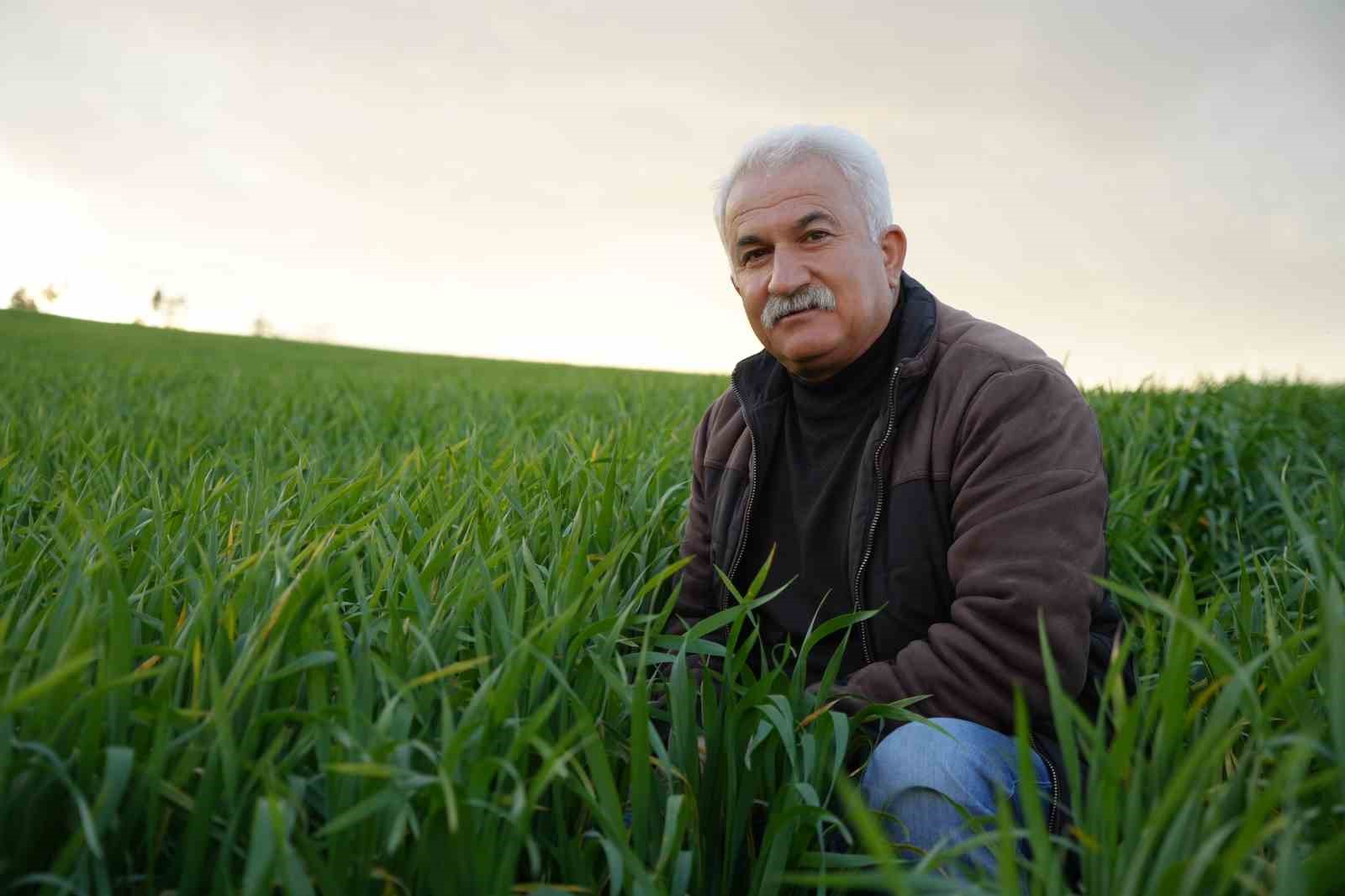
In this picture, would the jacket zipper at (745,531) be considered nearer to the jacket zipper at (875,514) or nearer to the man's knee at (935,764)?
the jacket zipper at (875,514)

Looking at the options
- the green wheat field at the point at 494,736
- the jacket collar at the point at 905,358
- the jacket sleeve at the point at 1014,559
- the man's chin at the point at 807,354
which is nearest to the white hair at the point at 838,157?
the jacket collar at the point at 905,358

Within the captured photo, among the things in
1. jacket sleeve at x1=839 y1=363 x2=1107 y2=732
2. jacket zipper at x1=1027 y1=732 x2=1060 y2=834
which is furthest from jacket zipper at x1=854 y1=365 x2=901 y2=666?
jacket zipper at x1=1027 y1=732 x2=1060 y2=834

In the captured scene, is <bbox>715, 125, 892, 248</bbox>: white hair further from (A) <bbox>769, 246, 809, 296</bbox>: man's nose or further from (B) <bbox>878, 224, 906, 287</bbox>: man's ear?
(A) <bbox>769, 246, 809, 296</bbox>: man's nose

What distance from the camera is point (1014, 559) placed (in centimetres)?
166

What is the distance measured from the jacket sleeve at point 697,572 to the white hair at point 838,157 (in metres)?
0.88

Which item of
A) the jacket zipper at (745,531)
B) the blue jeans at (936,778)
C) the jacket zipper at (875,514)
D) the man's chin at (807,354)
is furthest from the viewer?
the jacket zipper at (745,531)

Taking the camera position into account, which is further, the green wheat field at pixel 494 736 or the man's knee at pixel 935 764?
the man's knee at pixel 935 764

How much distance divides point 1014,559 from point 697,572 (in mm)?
955

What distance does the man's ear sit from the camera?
2.27 m

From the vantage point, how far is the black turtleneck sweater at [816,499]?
214 centimetres

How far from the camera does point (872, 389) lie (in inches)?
86.5

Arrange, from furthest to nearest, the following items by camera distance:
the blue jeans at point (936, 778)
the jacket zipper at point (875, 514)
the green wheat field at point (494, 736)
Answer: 1. the jacket zipper at point (875, 514)
2. the blue jeans at point (936, 778)
3. the green wheat field at point (494, 736)

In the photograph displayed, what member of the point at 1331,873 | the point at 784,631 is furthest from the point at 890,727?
the point at 1331,873

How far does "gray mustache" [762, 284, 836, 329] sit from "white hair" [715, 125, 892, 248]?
0.25m
